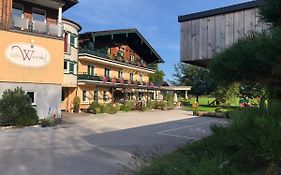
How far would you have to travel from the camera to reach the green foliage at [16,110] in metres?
18.9

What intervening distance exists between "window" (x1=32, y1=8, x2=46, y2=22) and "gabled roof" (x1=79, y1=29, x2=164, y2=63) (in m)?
9.65

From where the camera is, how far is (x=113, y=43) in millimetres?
39500

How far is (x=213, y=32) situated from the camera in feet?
15.8

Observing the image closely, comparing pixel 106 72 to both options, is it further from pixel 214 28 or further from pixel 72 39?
pixel 214 28

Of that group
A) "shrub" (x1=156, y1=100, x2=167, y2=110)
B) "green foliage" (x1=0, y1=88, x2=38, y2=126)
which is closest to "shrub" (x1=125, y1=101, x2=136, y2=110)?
"shrub" (x1=156, y1=100, x2=167, y2=110)

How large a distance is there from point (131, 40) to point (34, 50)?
22200 millimetres

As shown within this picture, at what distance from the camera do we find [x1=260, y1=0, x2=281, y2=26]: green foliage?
3.71 meters

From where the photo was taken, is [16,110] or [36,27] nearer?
[16,110]

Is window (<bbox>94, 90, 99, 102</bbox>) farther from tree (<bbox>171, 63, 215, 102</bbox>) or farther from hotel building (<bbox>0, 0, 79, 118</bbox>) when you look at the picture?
tree (<bbox>171, 63, 215, 102</bbox>)

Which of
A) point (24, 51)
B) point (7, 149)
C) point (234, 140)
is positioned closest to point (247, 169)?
point (234, 140)

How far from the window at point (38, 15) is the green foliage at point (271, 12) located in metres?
22.7

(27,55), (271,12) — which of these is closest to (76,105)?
(27,55)

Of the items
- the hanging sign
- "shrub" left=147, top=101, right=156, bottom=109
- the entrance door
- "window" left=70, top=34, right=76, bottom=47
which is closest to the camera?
the hanging sign

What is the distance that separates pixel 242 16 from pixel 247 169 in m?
2.40
